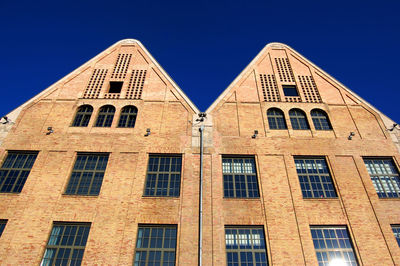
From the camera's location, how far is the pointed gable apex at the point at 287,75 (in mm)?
17328

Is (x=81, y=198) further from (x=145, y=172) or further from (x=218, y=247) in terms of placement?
(x=218, y=247)

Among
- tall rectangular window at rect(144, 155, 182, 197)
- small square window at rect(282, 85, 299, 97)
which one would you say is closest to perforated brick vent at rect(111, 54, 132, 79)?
tall rectangular window at rect(144, 155, 182, 197)

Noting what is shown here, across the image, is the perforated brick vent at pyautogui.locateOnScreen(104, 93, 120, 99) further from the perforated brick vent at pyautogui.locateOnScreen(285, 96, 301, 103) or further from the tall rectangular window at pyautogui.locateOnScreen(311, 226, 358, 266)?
the tall rectangular window at pyautogui.locateOnScreen(311, 226, 358, 266)

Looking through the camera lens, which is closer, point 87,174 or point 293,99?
point 87,174

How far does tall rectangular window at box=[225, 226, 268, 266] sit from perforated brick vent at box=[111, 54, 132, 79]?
13320 millimetres

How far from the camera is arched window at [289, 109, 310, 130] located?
16438 millimetres

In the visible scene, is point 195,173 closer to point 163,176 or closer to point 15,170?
point 163,176

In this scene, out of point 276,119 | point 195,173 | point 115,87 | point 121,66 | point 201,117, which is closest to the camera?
→ point 195,173

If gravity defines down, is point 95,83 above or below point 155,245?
above

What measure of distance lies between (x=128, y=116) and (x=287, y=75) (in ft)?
39.9

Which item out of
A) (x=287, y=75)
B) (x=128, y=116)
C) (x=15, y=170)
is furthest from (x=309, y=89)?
(x=15, y=170)

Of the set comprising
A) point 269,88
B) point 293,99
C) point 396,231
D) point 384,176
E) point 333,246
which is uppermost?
point 269,88

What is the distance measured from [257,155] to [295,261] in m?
5.71

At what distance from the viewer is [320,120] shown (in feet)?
55.2
